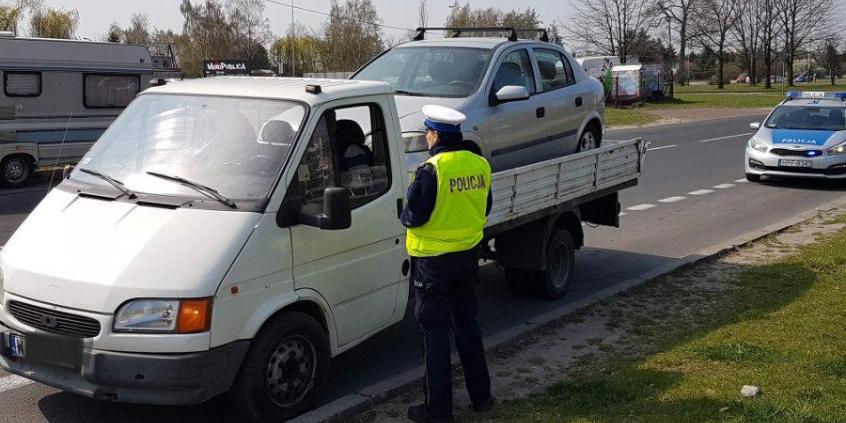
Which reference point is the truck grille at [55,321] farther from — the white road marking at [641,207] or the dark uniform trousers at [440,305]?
the white road marking at [641,207]

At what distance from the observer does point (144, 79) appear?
799 inches

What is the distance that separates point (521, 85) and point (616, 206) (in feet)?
5.52

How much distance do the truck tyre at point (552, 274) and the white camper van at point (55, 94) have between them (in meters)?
11.6

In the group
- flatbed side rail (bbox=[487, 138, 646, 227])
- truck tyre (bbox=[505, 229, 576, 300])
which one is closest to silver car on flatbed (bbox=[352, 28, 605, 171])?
flatbed side rail (bbox=[487, 138, 646, 227])

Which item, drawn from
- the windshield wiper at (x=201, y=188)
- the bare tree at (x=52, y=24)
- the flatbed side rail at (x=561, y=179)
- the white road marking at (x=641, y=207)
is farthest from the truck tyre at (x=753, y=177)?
the bare tree at (x=52, y=24)

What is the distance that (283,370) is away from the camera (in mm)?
4969

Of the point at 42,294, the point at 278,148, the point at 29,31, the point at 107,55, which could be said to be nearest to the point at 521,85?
the point at 278,148

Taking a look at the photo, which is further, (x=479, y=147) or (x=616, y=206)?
(x=616, y=206)

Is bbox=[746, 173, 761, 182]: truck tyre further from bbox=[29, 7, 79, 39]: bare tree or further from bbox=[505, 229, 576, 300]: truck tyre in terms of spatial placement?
bbox=[29, 7, 79, 39]: bare tree

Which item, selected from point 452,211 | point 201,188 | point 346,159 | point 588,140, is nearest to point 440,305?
point 452,211

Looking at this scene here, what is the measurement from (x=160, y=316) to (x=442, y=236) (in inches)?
61.8

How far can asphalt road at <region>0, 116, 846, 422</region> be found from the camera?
535 cm

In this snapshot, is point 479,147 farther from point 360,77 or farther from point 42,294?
point 42,294

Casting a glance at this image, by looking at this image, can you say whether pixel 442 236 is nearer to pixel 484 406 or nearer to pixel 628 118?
pixel 484 406
